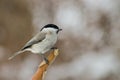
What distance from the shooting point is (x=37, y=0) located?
171 inches

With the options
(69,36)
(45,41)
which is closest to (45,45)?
(45,41)

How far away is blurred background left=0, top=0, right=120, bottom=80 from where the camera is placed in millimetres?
3873

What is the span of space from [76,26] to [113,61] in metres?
0.53

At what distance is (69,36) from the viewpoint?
408 centimetres

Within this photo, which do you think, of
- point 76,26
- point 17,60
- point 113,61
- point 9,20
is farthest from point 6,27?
point 113,61

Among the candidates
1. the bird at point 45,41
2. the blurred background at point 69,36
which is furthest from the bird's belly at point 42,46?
the blurred background at point 69,36

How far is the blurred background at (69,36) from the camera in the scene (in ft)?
12.7

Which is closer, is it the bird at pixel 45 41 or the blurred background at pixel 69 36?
the bird at pixel 45 41

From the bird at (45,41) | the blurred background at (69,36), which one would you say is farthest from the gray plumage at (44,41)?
the blurred background at (69,36)

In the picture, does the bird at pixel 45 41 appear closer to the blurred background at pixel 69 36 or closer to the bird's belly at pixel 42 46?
the bird's belly at pixel 42 46

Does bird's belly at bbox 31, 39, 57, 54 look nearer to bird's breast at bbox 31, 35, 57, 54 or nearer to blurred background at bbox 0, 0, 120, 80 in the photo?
bird's breast at bbox 31, 35, 57, 54

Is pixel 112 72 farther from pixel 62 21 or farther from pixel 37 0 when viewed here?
pixel 37 0

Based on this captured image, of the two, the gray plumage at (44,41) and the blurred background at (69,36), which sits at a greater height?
the gray plumage at (44,41)

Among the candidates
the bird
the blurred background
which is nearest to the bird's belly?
the bird
